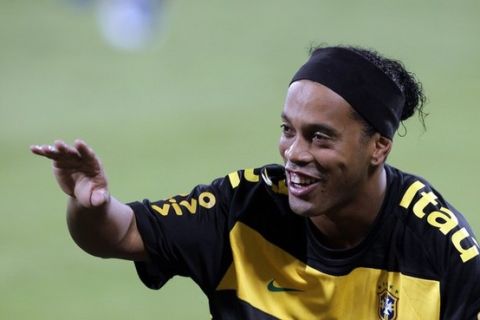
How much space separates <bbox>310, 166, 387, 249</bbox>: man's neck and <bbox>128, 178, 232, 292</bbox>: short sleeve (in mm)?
325

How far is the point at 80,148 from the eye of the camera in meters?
3.29

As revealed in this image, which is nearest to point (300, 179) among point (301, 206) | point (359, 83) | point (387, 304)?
point (301, 206)

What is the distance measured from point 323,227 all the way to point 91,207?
0.81 metres

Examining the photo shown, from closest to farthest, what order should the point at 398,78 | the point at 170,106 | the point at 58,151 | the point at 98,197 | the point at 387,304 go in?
the point at 58,151
the point at 98,197
the point at 387,304
the point at 398,78
the point at 170,106

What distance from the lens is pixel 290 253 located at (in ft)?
12.5

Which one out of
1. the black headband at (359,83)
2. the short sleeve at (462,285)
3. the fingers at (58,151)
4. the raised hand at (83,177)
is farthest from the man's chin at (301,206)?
the fingers at (58,151)

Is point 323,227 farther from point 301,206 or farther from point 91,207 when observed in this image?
point 91,207

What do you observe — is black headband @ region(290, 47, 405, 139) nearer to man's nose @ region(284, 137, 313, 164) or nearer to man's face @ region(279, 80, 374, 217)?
man's face @ region(279, 80, 374, 217)

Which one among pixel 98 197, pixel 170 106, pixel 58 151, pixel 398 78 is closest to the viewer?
pixel 58 151

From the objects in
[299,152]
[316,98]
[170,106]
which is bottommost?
[170,106]

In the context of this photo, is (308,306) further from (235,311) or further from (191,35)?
(191,35)

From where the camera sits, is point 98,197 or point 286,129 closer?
point 98,197

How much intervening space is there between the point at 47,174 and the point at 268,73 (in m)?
1.98

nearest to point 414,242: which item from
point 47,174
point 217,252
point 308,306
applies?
point 308,306
